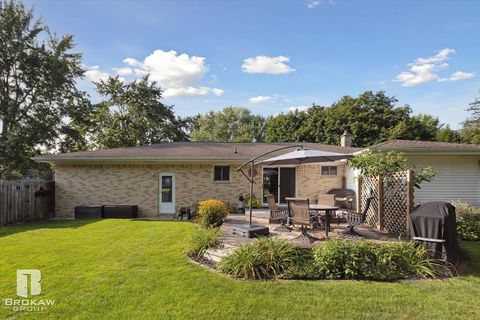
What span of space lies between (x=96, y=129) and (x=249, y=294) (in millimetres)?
30682

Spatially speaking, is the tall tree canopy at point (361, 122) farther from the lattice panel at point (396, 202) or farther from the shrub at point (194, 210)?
the lattice panel at point (396, 202)

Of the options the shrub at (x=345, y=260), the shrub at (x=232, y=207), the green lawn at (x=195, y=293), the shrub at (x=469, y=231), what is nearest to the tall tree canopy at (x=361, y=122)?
the shrub at (x=232, y=207)

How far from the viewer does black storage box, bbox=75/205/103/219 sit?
14000mm

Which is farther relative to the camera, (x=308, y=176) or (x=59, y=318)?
(x=308, y=176)

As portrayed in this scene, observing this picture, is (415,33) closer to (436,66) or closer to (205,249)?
(436,66)

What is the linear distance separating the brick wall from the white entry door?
20 cm

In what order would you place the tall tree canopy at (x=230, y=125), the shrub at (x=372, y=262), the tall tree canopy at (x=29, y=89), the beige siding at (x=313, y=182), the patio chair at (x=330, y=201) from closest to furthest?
the shrub at (x=372, y=262) < the patio chair at (x=330, y=201) < the beige siding at (x=313, y=182) < the tall tree canopy at (x=29, y=89) < the tall tree canopy at (x=230, y=125)

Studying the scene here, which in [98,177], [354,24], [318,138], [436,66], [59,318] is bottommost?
[59,318]

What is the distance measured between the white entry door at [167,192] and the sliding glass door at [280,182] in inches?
187

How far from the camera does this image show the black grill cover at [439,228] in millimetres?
5836

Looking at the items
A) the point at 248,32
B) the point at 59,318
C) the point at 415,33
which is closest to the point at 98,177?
the point at 248,32

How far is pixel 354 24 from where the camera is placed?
1213 centimetres

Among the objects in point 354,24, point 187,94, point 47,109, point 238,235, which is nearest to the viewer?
point 238,235

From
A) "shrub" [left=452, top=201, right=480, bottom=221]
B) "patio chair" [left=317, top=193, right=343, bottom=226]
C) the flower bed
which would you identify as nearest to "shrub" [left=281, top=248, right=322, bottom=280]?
the flower bed
